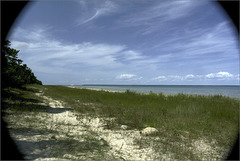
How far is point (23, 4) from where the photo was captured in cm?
264

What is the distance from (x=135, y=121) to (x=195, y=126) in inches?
98.4

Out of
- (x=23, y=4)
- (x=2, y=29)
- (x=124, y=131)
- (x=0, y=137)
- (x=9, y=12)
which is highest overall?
(x=23, y=4)

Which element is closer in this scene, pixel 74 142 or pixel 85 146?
pixel 85 146

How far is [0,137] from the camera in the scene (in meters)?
3.26

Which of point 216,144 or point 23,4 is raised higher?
point 23,4

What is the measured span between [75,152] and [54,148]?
61 centimetres

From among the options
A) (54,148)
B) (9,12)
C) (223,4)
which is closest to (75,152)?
(54,148)

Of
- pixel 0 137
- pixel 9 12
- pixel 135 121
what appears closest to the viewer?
pixel 9 12

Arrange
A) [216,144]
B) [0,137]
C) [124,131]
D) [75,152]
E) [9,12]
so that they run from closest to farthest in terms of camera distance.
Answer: [9,12] → [0,137] → [75,152] → [216,144] → [124,131]

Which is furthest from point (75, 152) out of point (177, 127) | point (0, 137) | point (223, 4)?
point (223, 4)

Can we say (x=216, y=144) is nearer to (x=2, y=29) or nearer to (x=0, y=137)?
(x=0, y=137)

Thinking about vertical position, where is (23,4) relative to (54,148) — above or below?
above

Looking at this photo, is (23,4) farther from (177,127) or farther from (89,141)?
(177,127)

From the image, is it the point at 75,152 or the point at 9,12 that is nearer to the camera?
the point at 9,12
